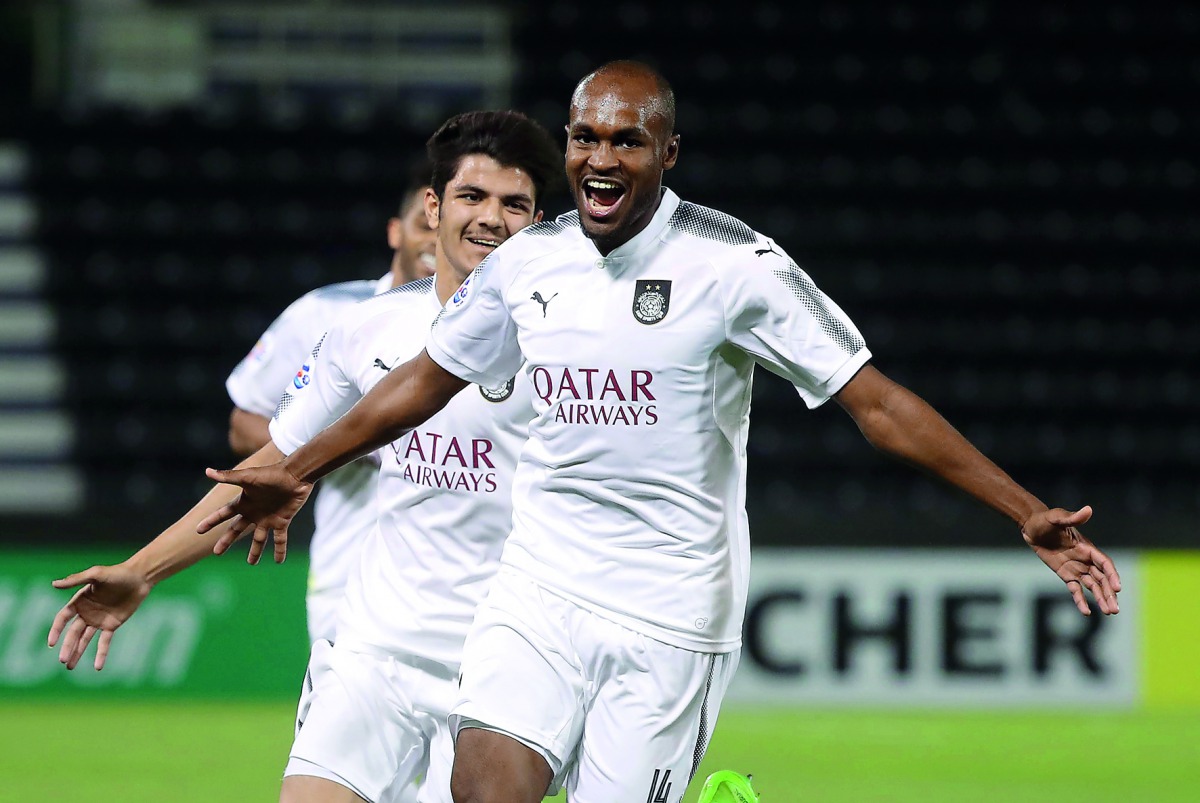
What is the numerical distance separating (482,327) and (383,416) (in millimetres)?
262

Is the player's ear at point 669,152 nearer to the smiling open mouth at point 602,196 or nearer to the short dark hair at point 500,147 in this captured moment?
the smiling open mouth at point 602,196

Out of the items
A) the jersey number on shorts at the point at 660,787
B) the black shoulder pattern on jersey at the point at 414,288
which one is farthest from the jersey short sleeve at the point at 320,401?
the jersey number on shorts at the point at 660,787

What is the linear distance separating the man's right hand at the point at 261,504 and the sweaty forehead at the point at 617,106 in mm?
890

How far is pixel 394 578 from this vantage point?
3529 millimetres

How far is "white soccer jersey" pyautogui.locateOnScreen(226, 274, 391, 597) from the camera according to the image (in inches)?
163

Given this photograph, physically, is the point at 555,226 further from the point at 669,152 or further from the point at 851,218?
the point at 851,218

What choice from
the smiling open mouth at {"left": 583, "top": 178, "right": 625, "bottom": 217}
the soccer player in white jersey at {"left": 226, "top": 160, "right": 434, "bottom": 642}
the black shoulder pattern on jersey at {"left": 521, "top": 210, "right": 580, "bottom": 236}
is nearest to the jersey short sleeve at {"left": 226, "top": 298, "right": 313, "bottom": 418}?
the soccer player in white jersey at {"left": 226, "top": 160, "right": 434, "bottom": 642}

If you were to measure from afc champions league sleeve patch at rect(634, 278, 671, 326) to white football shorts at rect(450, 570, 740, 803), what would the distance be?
0.54 m

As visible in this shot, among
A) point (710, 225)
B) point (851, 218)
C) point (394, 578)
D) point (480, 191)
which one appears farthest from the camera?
point (851, 218)

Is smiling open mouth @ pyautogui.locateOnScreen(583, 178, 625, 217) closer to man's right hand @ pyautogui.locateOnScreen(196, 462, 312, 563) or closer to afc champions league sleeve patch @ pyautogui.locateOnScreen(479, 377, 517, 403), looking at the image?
afc champions league sleeve patch @ pyautogui.locateOnScreen(479, 377, 517, 403)

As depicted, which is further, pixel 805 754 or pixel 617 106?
pixel 805 754

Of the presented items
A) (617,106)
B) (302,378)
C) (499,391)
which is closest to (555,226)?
(617,106)

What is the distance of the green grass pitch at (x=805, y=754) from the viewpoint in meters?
6.12

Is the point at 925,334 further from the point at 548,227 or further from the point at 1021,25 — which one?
the point at 548,227
